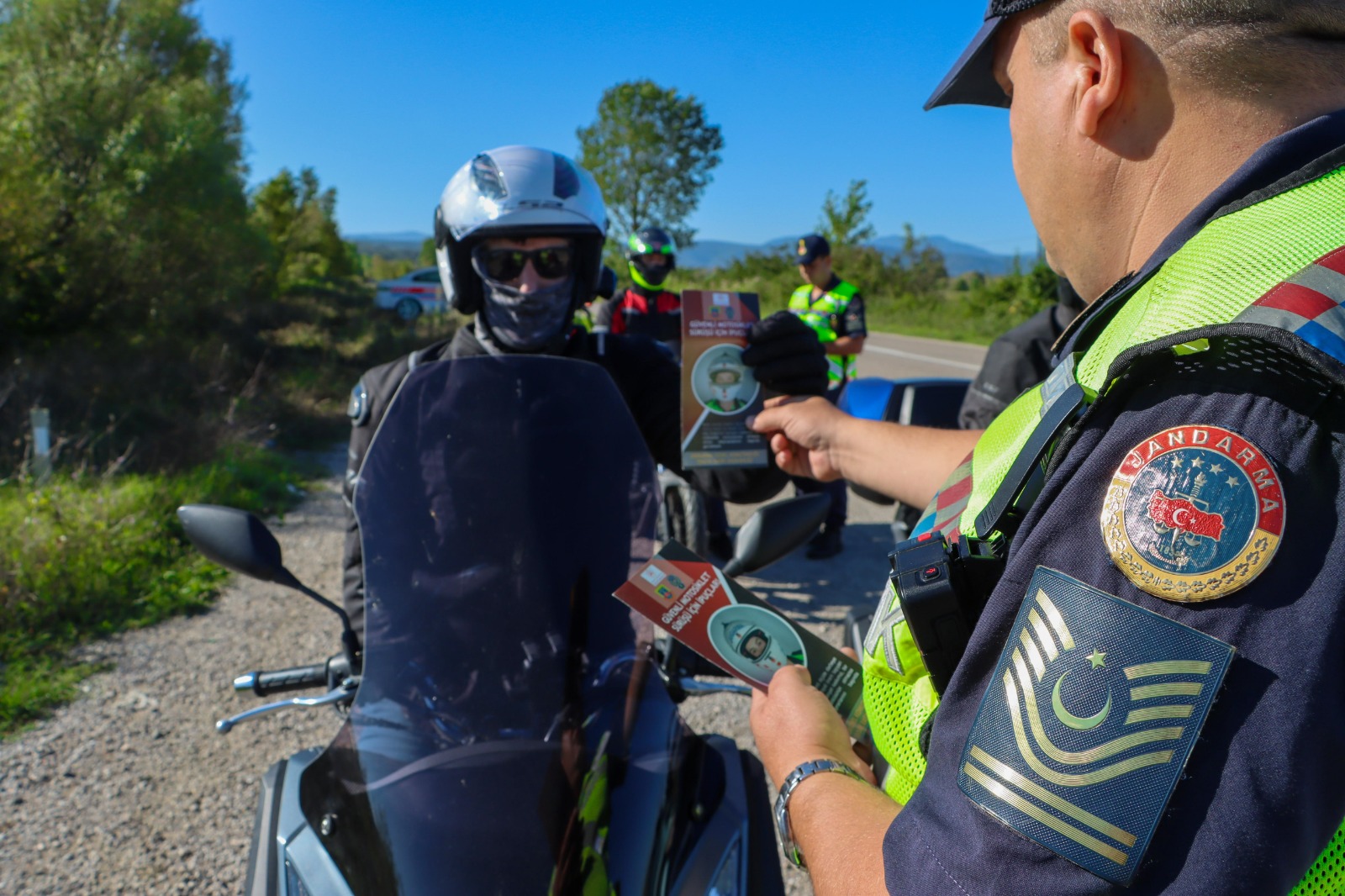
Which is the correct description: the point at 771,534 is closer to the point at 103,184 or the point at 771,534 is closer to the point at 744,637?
the point at 744,637

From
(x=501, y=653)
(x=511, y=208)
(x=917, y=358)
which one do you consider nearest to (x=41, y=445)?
(x=511, y=208)

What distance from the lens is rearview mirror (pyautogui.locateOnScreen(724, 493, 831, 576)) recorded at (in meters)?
1.80

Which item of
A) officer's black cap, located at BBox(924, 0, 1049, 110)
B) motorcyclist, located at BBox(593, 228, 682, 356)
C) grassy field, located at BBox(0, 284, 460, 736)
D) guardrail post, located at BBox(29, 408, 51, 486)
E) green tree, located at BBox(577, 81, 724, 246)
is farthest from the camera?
green tree, located at BBox(577, 81, 724, 246)

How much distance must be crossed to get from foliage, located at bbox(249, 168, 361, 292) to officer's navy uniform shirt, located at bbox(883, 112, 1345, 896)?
2370cm

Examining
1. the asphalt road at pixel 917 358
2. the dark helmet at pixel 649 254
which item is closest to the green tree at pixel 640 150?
the asphalt road at pixel 917 358

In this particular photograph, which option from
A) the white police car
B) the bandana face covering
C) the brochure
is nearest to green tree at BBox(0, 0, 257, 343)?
the bandana face covering

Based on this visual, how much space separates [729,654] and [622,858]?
13.3 inches

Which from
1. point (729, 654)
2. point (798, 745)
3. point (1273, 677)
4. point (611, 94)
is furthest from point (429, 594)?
point (611, 94)

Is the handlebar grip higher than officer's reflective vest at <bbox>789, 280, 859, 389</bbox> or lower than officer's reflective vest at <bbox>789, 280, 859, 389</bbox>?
lower

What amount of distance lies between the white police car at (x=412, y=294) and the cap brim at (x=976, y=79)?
23.7m

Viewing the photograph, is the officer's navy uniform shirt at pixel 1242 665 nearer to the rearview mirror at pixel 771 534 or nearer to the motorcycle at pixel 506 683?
the motorcycle at pixel 506 683

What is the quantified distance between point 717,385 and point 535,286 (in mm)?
856

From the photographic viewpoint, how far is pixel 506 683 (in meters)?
1.50

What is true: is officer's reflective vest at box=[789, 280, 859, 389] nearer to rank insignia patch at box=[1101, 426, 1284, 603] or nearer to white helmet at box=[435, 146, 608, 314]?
white helmet at box=[435, 146, 608, 314]
